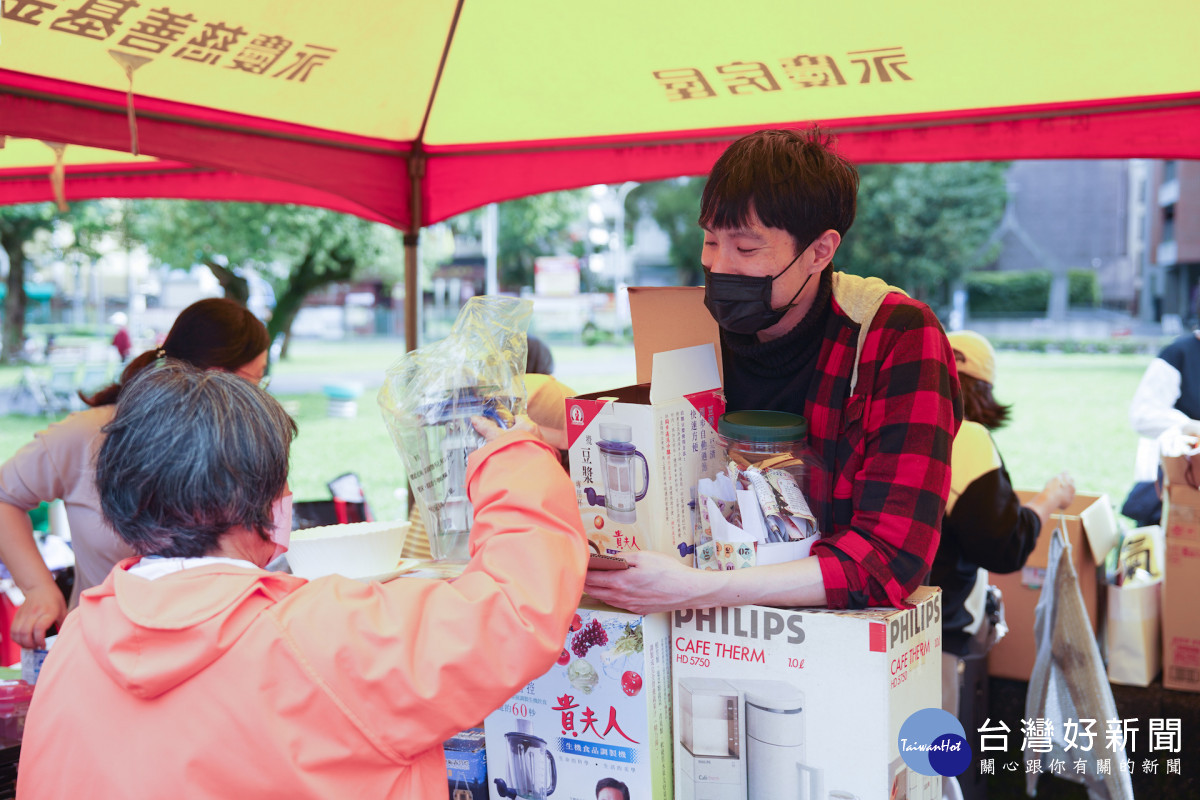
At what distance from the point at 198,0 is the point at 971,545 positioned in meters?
2.35

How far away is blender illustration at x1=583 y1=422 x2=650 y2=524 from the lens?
1.35 m

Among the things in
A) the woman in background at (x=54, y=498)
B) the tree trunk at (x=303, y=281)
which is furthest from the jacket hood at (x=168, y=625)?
the tree trunk at (x=303, y=281)

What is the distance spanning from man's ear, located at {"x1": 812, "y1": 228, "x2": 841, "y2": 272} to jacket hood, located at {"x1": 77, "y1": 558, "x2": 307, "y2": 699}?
94cm

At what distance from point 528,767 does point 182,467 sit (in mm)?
714

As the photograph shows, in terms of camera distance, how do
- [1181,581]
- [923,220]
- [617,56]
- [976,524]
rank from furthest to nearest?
[923,220] < [1181,581] < [617,56] < [976,524]

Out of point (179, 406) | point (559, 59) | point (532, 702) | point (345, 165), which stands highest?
point (559, 59)

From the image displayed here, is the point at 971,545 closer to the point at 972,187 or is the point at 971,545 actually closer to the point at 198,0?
the point at 198,0

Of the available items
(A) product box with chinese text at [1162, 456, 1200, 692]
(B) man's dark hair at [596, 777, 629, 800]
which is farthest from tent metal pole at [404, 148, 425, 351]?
(A) product box with chinese text at [1162, 456, 1200, 692]

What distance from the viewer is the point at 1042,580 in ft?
11.6

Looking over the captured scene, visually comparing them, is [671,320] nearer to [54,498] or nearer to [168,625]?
[168,625]

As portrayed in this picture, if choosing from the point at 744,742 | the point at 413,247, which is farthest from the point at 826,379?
the point at 413,247

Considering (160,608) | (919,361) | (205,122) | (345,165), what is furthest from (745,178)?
(345,165)

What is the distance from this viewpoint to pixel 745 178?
138 centimetres

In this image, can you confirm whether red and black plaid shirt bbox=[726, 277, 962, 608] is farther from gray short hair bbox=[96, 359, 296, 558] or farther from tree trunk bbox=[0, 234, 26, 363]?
tree trunk bbox=[0, 234, 26, 363]
